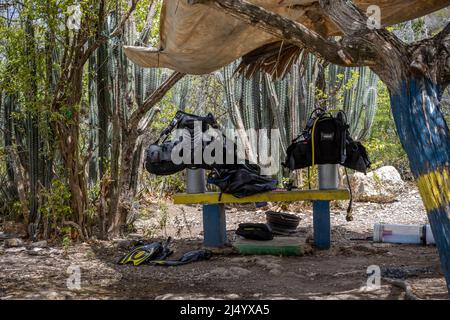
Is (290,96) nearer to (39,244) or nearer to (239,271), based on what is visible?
(39,244)

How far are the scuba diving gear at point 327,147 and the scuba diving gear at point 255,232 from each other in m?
0.74

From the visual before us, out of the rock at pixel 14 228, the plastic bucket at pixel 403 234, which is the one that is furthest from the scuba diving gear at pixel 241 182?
the rock at pixel 14 228

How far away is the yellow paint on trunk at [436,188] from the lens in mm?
3100

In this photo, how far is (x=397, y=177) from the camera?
10.7 meters

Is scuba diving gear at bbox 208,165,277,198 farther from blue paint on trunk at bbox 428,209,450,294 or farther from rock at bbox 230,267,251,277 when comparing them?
blue paint on trunk at bbox 428,209,450,294

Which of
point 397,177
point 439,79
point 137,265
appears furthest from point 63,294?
point 397,177

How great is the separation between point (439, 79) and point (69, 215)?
16.1 ft

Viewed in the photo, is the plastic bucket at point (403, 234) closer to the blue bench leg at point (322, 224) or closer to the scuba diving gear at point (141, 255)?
the blue bench leg at point (322, 224)

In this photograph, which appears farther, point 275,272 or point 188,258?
point 188,258

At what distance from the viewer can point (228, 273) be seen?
4863 mm

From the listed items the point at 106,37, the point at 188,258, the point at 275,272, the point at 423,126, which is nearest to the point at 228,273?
the point at 275,272

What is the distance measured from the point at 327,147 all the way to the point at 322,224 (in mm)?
856

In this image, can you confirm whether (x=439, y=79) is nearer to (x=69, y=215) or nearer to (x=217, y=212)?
(x=217, y=212)

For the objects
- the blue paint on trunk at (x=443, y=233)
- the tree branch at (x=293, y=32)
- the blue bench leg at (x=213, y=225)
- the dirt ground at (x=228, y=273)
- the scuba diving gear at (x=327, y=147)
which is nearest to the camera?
the blue paint on trunk at (x=443, y=233)
